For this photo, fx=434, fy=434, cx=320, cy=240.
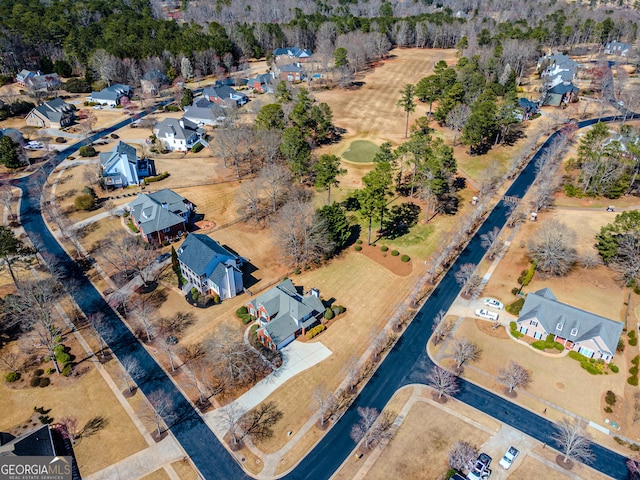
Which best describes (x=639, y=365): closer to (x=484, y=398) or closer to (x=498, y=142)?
(x=484, y=398)

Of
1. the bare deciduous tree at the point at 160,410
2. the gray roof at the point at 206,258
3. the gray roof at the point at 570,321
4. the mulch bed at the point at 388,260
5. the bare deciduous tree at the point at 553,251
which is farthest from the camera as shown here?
the mulch bed at the point at 388,260

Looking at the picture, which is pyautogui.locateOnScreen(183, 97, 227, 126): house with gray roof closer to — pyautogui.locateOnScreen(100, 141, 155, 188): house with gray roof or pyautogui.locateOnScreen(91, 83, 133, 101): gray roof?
pyautogui.locateOnScreen(91, 83, 133, 101): gray roof

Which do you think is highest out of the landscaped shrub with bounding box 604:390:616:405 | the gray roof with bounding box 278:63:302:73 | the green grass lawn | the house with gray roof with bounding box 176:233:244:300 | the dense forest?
the dense forest

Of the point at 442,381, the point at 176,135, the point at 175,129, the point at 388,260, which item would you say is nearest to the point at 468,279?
the point at 388,260

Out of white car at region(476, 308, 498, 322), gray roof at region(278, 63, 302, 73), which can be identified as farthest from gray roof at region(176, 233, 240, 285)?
gray roof at region(278, 63, 302, 73)

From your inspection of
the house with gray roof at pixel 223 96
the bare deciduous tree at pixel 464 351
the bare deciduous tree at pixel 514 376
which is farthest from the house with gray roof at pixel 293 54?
the bare deciduous tree at pixel 514 376

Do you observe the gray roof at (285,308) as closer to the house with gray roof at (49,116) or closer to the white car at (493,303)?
the white car at (493,303)
